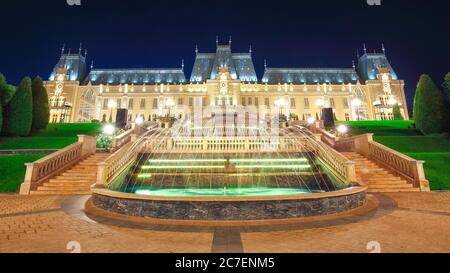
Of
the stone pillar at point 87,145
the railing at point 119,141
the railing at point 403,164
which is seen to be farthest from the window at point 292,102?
the stone pillar at point 87,145

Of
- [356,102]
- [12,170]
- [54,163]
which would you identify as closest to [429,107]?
[54,163]

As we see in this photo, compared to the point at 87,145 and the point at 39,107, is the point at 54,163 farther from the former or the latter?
the point at 39,107

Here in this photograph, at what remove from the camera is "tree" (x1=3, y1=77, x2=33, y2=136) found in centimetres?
1980

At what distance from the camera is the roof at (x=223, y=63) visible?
220 ft

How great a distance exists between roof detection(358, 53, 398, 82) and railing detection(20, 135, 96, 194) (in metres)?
81.7

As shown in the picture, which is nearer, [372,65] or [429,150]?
[429,150]

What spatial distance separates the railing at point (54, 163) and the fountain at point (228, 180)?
3488mm

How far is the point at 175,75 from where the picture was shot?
72.1m

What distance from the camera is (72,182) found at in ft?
35.4

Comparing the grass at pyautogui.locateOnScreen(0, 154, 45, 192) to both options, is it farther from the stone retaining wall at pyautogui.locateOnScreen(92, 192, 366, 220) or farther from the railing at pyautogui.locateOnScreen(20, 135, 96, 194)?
the stone retaining wall at pyautogui.locateOnScreen(92, 192, 366, 220)

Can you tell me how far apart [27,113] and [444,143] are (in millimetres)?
36522

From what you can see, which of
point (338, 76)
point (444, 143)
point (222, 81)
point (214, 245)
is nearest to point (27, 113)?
point (214, 245)

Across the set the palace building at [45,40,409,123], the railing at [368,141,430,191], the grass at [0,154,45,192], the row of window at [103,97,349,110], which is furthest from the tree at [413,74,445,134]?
the row of window at [103,97,349,110]

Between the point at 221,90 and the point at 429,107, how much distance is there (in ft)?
151
